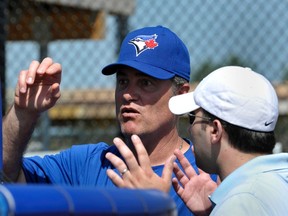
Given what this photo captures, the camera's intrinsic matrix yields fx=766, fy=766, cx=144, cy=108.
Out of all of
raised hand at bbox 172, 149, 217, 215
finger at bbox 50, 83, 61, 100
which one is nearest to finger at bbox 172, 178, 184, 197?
raised hand at bbox 172, 149, 217, 215

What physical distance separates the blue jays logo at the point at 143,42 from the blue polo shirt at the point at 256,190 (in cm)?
102

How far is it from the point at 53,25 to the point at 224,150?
3.97 metres

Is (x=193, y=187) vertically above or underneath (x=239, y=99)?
underneath

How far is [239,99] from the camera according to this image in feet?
8.39

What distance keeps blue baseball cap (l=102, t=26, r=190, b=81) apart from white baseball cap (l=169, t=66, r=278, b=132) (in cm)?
69

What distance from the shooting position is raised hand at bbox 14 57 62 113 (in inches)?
115

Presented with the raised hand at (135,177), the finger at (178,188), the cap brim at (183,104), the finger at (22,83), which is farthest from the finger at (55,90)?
the raised hand at (135,177)

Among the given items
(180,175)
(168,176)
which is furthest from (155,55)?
(168,176)

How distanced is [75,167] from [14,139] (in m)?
0.38

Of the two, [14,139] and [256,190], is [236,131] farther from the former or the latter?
[14,139]

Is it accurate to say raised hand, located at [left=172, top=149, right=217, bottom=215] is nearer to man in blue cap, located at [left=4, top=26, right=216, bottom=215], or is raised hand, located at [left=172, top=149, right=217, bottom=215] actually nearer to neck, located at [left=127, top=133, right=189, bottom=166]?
man in blue cap, located at [left=4, top=26, right=216, bottom=215]

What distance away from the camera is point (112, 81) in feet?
18.3

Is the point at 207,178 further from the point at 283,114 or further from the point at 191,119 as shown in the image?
the point at 283,114

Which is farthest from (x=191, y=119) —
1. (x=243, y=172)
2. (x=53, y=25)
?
(x=53, y=25)
